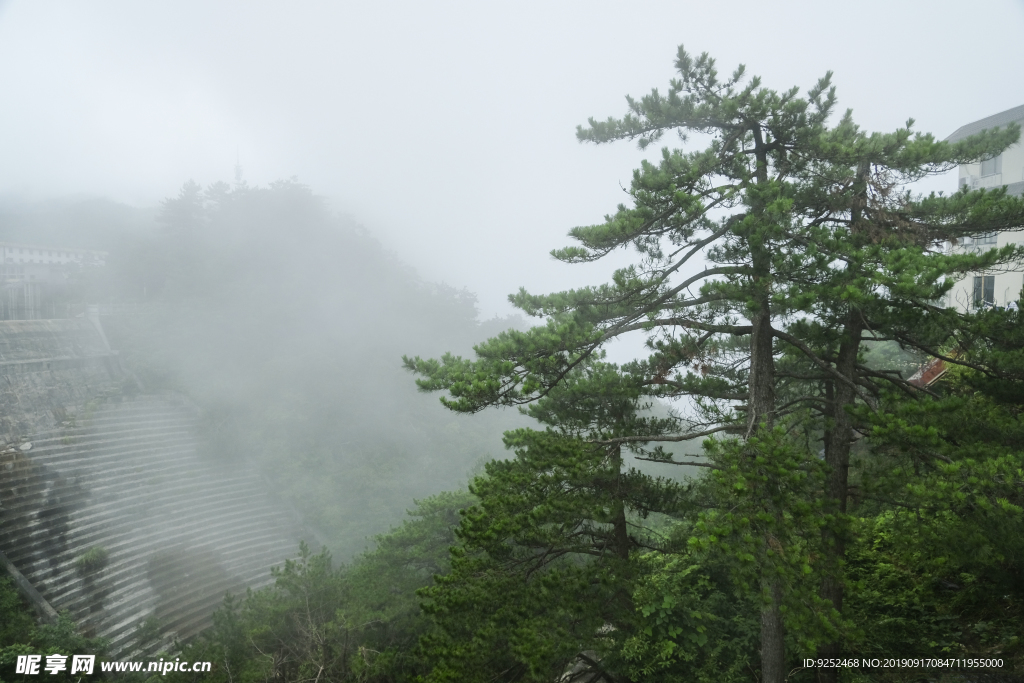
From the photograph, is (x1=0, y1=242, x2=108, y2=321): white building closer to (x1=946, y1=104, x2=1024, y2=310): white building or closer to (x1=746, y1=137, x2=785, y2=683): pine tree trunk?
(x1=746, y1=137, x2=785, y2=683): pine tree trunk

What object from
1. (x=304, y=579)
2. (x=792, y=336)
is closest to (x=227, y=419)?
(x=304, y=579)

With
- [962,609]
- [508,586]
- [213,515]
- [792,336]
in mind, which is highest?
[792,336]

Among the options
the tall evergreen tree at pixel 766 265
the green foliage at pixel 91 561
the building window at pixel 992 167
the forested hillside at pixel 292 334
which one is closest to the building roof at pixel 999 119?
the building window at pixel 992 167

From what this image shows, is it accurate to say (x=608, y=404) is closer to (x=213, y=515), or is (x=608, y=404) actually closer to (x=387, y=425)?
(x=213, y=515)

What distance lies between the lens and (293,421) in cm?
2316

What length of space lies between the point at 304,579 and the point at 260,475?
1187cm

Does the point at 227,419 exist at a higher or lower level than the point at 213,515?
higher

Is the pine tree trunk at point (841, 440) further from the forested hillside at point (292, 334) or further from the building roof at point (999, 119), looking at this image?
the building roof at point (999, 119)

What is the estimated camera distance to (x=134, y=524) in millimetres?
14859

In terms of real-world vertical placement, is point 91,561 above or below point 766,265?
below

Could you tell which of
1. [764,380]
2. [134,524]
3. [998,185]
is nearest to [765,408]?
[764,380]

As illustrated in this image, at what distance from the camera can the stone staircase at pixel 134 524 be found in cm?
1220

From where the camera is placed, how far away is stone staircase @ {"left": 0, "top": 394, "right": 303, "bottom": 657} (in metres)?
12.2

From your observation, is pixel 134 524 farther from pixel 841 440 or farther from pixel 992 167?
pixel 992 167
